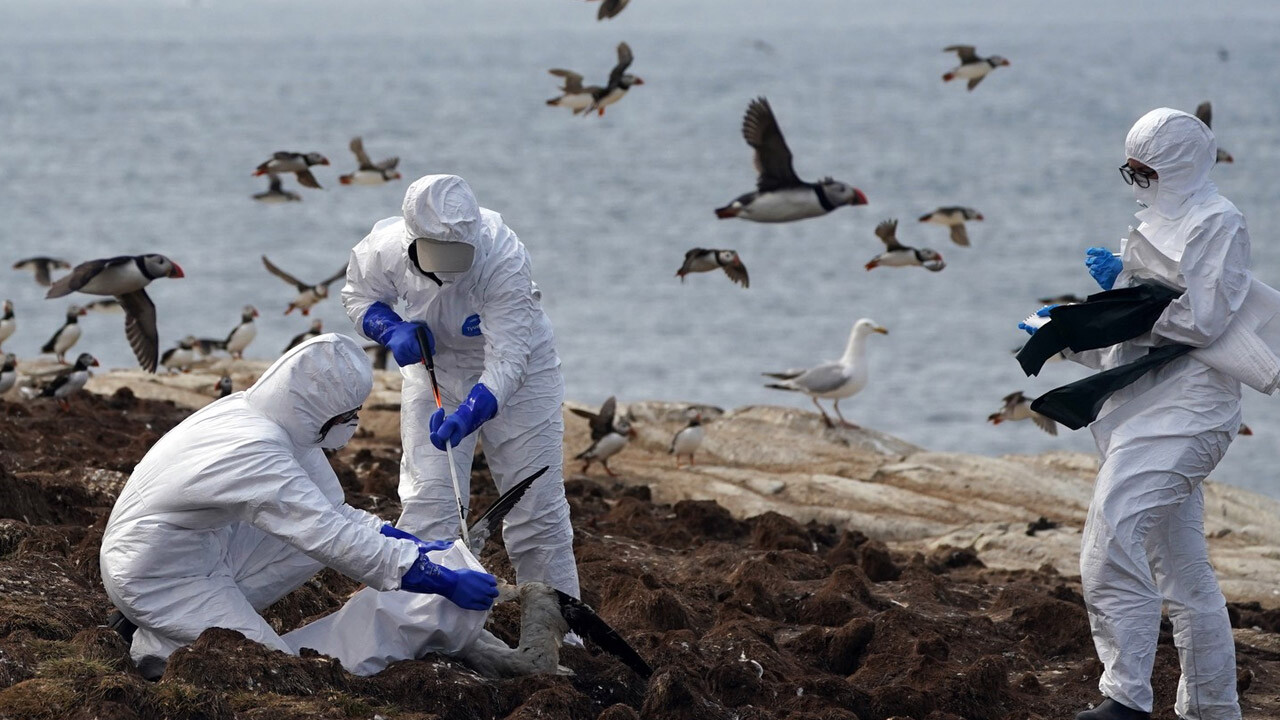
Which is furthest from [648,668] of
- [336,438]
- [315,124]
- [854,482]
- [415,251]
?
[315,124]

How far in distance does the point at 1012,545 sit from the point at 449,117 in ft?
191

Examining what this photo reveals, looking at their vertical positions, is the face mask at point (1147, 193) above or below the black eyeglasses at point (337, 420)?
above


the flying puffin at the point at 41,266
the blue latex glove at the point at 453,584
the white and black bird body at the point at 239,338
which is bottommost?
the white and black bird body at the point at 239,338

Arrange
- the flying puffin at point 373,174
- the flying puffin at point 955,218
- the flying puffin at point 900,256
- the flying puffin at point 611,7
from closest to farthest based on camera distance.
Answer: the flying puffin at point 611,7, the flying puffin at point 900,256, the flying puffin at point 955,218, the flying puffin at point 373,174

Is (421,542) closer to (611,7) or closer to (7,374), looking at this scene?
(611,7)

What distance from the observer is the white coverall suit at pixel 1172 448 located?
6316mm

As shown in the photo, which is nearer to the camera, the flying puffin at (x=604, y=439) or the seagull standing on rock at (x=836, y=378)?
the flying puffin at (x=604, y=439)

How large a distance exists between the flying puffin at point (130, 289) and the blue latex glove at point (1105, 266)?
6.22 metres

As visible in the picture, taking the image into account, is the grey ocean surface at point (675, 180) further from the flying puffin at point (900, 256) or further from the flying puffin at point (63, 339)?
the flying puffin at point (63, 339)

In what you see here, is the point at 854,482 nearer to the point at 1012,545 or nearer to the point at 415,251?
the point at 1012,545

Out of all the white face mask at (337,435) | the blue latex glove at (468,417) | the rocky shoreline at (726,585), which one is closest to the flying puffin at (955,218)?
the rocky shoreline at (726,585)

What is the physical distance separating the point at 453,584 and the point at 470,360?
5.20ft

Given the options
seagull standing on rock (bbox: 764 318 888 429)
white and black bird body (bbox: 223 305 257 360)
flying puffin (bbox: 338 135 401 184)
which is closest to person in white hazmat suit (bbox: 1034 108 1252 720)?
seagull standing on rock (bbox: 764 318 888 429)

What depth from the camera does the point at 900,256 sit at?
→ 47.8 feet
